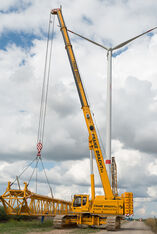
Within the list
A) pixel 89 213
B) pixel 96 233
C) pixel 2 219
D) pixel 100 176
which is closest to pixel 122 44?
pixel 100 176

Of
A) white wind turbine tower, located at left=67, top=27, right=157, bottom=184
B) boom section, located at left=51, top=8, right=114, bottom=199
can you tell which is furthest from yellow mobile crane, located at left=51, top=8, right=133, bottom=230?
white wind turbine tower, located at left=67, top=27, right=157, bottom=184

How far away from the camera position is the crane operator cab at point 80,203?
1217 inches

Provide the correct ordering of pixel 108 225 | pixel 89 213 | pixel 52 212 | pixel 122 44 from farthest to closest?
pixel 122 44, pixel 52 212, pixel 89 213, pixel 108 225

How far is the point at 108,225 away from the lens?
28.3m

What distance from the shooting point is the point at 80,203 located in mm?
31531

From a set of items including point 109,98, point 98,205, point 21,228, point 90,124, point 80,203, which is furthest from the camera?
point 109,98

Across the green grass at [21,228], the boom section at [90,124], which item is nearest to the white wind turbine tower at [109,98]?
the boom section at [90,124]

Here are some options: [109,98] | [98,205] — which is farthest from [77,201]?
[109,98]

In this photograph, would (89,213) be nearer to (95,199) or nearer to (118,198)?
(95,199)

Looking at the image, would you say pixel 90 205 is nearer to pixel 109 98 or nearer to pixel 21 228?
pixel 21 228

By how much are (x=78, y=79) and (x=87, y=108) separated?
12.4 feet

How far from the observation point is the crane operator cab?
30922mm

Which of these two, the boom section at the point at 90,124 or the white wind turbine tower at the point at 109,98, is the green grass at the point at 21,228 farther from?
the white wind turbine tower at the point at 109,98

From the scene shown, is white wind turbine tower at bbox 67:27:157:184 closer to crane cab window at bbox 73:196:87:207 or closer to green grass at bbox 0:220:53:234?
crane cab window at bbox 73:196:87:207
